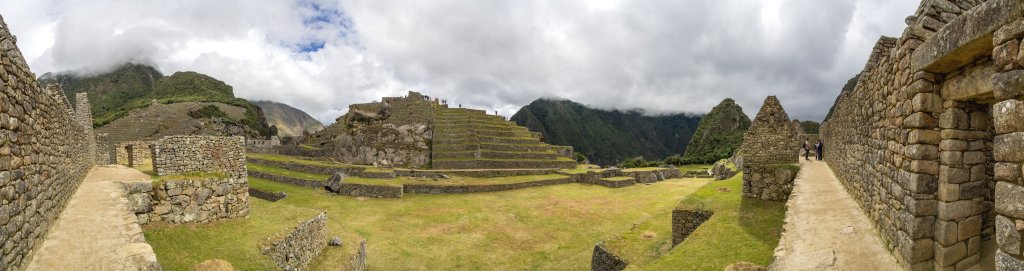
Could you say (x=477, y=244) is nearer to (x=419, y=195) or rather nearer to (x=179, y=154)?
(x=179, y=154)

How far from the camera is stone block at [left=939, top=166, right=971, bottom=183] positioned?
397 cm

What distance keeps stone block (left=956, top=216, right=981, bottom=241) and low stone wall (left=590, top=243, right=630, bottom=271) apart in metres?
6.85

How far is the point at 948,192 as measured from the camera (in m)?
3.98

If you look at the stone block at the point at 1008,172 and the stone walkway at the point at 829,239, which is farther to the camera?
the stone walkway at the point at 829,239

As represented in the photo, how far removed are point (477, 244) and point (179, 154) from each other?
9.92 m

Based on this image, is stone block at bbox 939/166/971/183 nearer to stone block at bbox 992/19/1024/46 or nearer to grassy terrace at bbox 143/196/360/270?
stone block at bbox 992/19/1024/46

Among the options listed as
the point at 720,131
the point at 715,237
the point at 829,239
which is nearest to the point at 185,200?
the point at 715,237

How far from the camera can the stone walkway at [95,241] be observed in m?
4.87

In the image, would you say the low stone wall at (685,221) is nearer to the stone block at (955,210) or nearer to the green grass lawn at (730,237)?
the green grass lawn at (730,237)

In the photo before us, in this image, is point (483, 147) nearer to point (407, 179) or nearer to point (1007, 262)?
point (407, 179)

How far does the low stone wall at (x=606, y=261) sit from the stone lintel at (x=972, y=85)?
7.49 meters

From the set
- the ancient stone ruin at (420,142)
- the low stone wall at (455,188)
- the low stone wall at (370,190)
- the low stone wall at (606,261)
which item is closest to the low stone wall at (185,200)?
the low stone wall at (606,261)

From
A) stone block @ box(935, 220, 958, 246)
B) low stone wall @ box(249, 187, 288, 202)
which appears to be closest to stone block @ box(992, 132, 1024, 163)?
stone block @ box(935, 220, 958, 246)

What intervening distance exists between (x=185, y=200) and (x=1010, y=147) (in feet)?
38.8
